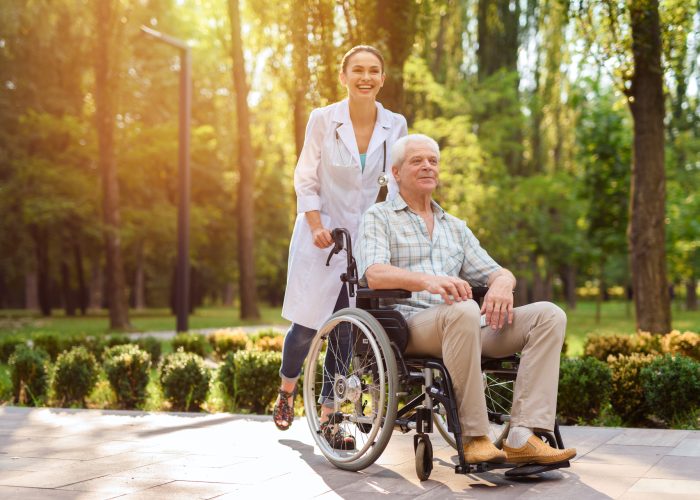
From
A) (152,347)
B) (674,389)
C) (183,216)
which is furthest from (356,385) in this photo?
(183,216)

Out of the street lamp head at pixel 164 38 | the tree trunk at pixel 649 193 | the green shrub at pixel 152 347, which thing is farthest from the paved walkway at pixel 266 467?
the street lamp head at pixel 164 38

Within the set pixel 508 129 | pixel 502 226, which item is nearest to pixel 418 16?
pixel 502 226

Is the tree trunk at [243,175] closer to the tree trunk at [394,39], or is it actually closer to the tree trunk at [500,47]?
the tree trunk at [500,47]

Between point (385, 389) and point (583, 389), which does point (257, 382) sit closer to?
point (583, 389)

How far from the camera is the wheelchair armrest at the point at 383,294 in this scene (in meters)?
4.24

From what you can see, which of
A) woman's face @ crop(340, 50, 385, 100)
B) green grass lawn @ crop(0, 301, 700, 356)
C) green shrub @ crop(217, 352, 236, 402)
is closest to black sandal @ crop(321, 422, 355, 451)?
woman's face @ crop(340, 50, 385, 100)

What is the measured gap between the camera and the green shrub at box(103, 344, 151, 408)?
25.2 feet

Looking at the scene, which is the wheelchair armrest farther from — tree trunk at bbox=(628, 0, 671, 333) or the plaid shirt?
tree trunk at bbox=(628, 0, 671, 333)

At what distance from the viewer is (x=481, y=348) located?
4.29 meters

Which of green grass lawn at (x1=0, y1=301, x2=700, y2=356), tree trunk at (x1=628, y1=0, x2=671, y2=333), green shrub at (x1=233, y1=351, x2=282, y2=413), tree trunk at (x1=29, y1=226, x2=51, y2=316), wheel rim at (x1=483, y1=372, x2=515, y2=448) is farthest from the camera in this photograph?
tree trunk at (x1=29, y1=226, x2=51, y2=316)

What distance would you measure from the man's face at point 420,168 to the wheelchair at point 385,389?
44 centimetres

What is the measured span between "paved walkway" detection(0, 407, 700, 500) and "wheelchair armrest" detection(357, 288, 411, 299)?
2.59ft

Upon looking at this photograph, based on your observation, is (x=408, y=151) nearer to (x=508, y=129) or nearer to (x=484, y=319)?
(x=484, y=319)

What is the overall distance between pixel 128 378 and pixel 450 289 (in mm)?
4289
